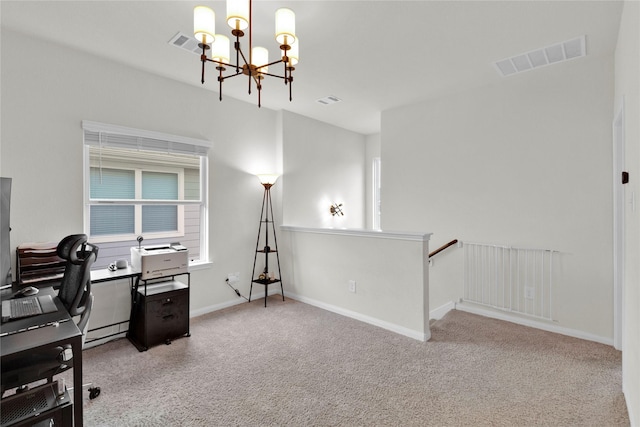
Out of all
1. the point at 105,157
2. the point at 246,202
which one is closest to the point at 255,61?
the point at 105,157

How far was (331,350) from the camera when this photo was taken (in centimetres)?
284

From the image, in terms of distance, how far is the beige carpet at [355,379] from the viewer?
1.96 metres

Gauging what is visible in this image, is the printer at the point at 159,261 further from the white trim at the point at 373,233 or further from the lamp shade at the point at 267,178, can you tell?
the white trim at the point at 373,233

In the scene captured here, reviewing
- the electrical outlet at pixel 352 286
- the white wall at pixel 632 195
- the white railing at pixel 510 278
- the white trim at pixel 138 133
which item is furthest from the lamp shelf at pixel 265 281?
the white wall at pixel 632 195

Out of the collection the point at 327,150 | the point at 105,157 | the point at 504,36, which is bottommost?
the point at 105,157

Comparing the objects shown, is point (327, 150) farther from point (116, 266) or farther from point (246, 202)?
point (116, 266)

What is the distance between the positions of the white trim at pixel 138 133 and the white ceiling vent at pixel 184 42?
3.23ft

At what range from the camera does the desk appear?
1.42 meters

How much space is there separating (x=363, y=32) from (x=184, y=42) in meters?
1.50

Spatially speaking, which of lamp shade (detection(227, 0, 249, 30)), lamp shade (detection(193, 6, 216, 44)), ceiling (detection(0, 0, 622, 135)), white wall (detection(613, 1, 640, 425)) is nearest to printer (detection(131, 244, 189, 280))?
ceiling (detection(0, 0, 622, 135))

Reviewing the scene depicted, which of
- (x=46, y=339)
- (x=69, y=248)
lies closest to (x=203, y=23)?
(x=69, y=248)

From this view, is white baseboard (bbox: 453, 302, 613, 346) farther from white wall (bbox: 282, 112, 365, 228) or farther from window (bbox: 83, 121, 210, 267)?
window (bbox: 83, 121, 210, 267)

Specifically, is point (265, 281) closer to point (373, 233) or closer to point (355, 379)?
point (373, 233)

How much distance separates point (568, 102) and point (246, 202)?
3.71 metres
